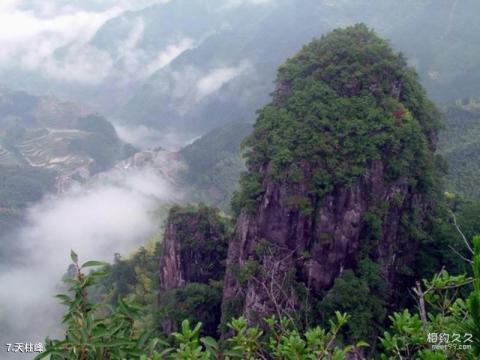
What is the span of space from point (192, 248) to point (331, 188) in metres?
9.04

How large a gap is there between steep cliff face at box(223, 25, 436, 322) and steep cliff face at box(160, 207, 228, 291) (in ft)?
12.3

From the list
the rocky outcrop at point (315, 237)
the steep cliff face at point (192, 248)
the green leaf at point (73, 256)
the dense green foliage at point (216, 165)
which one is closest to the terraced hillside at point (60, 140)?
the dense green foliage at point (216, 165)

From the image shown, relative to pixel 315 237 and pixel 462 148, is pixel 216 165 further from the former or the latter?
pixel 315 237

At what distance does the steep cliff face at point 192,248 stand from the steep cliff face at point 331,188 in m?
3.75

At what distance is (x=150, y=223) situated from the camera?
5641 cm

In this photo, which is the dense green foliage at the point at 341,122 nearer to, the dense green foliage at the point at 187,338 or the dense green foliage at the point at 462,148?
the dense green foliage at the point at 462,148

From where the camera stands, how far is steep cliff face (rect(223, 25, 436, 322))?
1853cm

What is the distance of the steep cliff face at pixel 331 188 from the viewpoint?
18.5 m

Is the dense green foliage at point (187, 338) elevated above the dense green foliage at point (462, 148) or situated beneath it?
situated beneath

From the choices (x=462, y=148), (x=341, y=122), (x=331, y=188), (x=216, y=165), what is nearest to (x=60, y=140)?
(x=216, y=165)

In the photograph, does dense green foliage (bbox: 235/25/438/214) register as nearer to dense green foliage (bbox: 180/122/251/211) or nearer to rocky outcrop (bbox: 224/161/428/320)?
rocky outcrop (bbox: 224/161/428/320)

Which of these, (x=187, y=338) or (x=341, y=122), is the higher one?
(x=341, y=122)

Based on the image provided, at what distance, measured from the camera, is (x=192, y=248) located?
961 inches

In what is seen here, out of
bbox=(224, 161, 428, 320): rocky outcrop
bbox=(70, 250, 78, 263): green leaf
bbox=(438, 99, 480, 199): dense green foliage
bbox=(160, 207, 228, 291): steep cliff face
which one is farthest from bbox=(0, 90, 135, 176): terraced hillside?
bbox=(70, 250, 78, 263): green leaf
